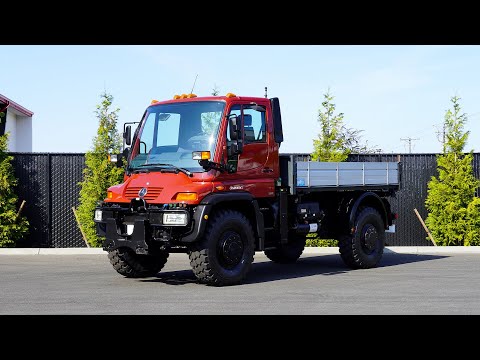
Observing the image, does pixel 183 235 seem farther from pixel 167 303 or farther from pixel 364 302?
pixel 364 302

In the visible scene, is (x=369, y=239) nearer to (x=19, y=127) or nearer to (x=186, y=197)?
(x=186, y=197)

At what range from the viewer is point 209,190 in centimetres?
1115

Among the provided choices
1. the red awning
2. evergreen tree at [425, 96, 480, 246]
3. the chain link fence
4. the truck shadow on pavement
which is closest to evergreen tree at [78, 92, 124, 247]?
the chain link fence

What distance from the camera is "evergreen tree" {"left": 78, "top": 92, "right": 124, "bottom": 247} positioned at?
18594 mm

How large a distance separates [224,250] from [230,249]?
5.0 inches

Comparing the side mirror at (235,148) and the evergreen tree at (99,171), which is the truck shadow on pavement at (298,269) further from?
the evergreen tree at (99,171)

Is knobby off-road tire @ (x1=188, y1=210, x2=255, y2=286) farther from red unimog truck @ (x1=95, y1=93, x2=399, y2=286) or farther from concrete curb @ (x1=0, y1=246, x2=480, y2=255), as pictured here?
concrete curb @ (x1=0, y1=246, x2=480, y2=255)

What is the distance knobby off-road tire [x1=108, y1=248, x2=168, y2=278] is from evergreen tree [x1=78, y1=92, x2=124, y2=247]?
244 inches

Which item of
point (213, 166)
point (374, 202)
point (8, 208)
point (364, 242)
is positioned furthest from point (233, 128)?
point (8, 208)

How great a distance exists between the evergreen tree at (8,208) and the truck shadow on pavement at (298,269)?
681cm

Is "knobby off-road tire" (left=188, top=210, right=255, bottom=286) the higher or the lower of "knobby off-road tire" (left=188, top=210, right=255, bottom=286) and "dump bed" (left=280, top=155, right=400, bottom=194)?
the lower

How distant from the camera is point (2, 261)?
15477 millimetres

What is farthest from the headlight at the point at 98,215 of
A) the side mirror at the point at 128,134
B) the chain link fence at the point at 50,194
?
the chain link fence at the point at 50,194

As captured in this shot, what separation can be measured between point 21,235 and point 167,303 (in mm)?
10534
